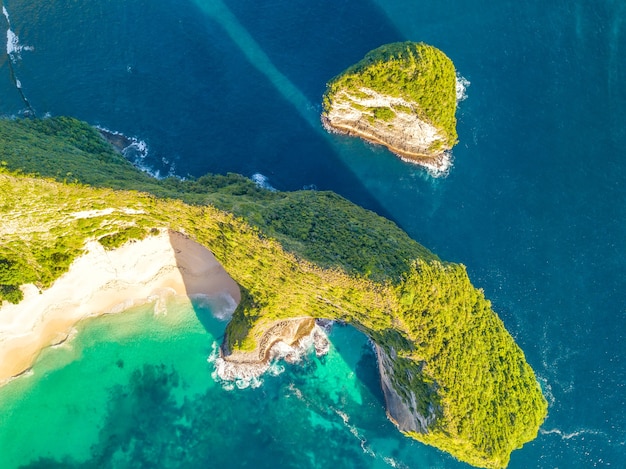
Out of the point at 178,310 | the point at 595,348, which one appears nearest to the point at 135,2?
the point at 178,310

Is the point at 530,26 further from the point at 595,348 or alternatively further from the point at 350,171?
the point at 595,348

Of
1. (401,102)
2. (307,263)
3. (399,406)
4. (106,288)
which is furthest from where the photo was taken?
(106,288)

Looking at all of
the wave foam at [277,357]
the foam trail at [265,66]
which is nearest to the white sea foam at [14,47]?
the foam trail at [265,66]

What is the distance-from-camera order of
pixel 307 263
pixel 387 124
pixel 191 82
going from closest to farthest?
1. pixel 307 263
2. pixel 387 124
3. pixel 191 82

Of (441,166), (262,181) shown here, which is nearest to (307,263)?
(262,181)

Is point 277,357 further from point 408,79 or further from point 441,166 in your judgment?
point 408,79

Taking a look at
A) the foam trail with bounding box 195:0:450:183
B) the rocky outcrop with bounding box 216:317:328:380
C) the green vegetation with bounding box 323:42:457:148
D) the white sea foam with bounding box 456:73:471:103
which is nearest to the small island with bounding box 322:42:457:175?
the green vegetation with bounding box 323:42:457:148

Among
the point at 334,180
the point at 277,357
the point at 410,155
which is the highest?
the point at 410,155
